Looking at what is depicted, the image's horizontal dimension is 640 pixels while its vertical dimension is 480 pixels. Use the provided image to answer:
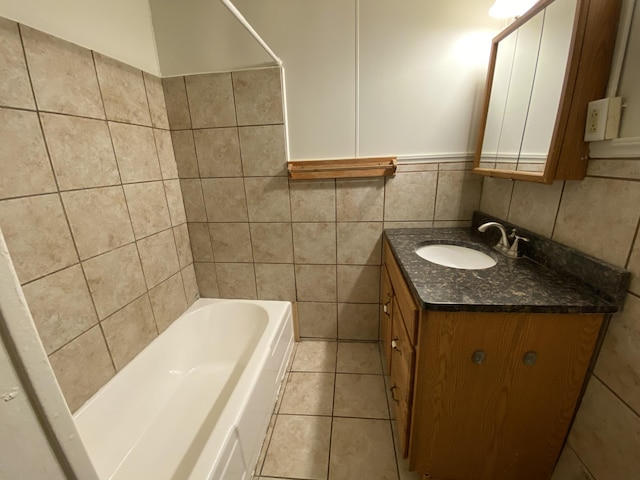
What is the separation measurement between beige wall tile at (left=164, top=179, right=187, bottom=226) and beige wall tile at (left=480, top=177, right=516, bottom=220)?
5.98ft

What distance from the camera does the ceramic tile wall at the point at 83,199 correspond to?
0.88m

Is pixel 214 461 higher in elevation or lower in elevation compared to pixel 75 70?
lower

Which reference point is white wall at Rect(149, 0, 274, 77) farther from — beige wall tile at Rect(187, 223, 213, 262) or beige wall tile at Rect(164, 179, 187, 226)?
beige wall tile at Rect(187, 223, 213, 262)

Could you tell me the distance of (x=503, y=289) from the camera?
2.83 feet

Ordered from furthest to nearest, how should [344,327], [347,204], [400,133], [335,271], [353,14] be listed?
[344,327] < [335,271] < [347,204] < [400,133] < [353,14]

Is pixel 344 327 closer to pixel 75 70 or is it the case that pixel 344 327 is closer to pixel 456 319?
pixel 456 319

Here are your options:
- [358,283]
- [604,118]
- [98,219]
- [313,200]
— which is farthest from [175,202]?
[604,118]

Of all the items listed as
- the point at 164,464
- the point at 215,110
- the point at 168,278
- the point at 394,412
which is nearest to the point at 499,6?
the point at 215,110

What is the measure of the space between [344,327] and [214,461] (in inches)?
45.2

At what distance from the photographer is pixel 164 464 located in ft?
3.61

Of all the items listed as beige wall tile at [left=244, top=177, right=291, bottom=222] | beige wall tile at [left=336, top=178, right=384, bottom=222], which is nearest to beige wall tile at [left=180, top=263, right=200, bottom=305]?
beige wall tile at [left=244, top=177, right=291, bottom=222]

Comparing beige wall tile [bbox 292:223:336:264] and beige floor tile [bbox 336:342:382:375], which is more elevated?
beige wall tile [bbox 292:223:336:264]

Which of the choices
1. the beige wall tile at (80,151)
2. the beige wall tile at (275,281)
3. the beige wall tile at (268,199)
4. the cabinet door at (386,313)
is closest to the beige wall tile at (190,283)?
the beige wall tile at (275,281)

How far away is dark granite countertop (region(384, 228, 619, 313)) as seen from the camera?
0.76 metres
